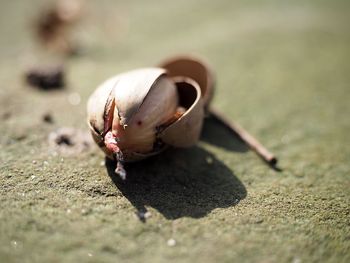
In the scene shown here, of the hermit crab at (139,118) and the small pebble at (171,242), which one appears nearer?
the small pebble at (171,242)

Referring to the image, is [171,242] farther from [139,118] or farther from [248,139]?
[248,139]

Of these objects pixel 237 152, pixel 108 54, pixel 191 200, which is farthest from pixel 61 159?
pixel 108 54

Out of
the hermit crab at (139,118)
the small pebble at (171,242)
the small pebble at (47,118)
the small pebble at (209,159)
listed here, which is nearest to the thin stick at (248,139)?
the small pebble at (209,159)

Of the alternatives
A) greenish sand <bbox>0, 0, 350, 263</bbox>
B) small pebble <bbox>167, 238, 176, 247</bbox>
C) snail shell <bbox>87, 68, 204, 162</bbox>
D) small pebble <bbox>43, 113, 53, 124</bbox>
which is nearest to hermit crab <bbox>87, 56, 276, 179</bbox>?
snail shell <bbox>87, 68, 204, 162</bbox>

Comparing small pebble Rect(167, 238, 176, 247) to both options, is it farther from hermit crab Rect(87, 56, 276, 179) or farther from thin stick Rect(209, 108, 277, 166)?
thin stick Rect(209, 108, 277, 166)

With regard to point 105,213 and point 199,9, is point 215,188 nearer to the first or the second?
point 105,213

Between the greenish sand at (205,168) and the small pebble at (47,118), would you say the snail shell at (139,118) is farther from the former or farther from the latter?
the small pebble at (47,118)
